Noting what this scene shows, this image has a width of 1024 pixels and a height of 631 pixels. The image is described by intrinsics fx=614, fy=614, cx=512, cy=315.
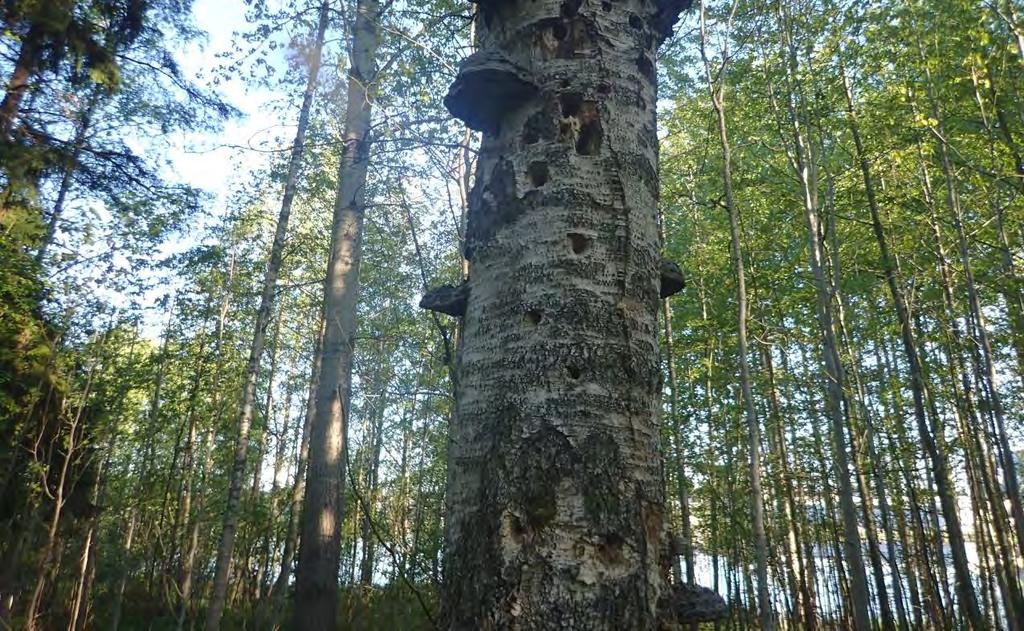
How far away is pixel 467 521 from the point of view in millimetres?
1308

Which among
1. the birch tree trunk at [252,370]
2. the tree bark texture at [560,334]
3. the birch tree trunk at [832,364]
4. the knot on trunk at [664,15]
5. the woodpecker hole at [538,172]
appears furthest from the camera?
the birch tree trunk at [832,364]

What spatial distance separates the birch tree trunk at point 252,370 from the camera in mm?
6793

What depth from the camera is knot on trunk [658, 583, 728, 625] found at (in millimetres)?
1273

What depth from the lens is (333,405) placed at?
7.48 metres

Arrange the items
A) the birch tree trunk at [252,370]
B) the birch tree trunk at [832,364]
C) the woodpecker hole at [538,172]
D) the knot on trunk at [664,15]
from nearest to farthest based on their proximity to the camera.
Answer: the woodpecker hole at [538,172] < the knot on trunk at [664,15] < the birch tree trunk at [252,370] < the birch tree trunk at [832,364]

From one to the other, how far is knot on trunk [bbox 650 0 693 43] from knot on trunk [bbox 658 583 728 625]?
4.98 ft

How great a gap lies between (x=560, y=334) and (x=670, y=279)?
49 cm

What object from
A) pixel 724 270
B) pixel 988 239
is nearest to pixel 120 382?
pixel 724 270

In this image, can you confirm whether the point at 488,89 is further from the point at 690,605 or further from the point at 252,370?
the point at 252,370

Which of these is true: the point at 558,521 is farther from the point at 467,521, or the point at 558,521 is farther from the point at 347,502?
the point at 347,502

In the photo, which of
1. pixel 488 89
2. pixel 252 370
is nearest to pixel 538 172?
pixel 488 89

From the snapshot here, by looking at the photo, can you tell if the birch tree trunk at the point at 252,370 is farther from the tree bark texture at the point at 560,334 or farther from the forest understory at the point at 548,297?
the tree bark texture at the point at 560,334

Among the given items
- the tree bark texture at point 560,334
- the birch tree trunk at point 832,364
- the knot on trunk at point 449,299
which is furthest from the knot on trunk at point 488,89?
the birch tree trunk at point 832,364

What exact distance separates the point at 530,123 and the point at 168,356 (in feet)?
35.1
